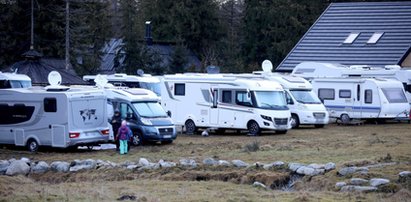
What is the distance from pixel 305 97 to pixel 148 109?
400 inches

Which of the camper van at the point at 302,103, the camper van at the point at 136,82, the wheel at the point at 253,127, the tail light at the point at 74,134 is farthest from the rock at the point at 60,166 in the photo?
the camper van at the point at 136,82

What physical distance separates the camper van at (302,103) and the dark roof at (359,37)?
12297 millimetres

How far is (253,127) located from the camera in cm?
3266

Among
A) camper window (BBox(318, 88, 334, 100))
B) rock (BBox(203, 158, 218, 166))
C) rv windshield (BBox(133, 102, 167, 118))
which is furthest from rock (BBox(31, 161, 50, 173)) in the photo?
camper window (BBox(318, 88, 334, 100))

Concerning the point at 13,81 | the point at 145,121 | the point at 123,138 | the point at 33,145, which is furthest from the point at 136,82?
the point at 123,138

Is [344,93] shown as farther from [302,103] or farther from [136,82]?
[136,82]

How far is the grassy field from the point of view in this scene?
15.5 metres

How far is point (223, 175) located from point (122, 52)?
4319 cm

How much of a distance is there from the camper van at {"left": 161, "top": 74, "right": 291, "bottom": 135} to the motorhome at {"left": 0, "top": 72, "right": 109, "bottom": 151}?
23.2 ft

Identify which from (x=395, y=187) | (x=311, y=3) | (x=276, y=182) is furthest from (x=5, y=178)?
(x=311, y=3)

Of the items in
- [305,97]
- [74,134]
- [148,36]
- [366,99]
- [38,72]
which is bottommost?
[74,134]

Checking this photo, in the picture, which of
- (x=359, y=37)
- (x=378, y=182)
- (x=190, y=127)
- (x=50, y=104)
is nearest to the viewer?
(x=378, y=182)

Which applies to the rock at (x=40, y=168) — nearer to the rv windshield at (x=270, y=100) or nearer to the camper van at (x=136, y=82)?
the rv windshield at (x=270, y=100)

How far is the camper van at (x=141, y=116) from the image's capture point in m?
28.6
